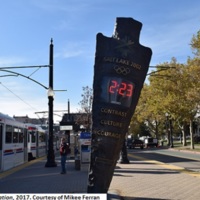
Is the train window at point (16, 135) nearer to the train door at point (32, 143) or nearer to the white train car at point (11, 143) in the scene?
the white train car at point (11, 143)

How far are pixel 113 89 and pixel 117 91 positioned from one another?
0.33 ft

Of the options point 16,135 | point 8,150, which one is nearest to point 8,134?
point 8,150

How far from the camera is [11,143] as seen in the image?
2159cm

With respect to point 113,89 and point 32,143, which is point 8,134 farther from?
point 113,89

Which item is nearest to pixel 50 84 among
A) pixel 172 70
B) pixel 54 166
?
pixel 54 166

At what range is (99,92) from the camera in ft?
28.6

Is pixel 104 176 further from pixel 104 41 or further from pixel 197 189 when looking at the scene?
pixel 197 189

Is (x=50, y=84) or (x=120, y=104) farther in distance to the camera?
(x=50, y=84)

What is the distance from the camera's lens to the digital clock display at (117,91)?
862cm

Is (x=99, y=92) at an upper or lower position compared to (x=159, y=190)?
upper

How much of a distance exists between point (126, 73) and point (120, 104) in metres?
0.70

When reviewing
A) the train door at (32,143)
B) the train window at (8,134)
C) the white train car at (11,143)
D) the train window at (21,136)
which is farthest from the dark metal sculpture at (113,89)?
the train door at (32,143)

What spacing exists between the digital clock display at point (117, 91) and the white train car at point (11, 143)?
11841 mm

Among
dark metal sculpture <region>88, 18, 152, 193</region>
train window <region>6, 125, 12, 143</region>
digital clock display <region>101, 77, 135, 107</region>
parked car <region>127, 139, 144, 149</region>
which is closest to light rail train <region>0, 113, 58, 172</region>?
train window <region>6, 125, 12, 143</region>
